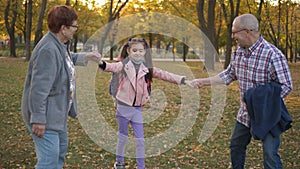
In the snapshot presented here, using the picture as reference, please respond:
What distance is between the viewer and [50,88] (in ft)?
11.6

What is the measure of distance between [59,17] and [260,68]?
2.16 metres

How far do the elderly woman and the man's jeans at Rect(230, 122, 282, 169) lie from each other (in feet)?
6.75

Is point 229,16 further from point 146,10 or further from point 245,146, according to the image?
point 245,146

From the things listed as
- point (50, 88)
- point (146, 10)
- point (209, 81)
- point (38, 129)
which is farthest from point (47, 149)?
point (146, 10)

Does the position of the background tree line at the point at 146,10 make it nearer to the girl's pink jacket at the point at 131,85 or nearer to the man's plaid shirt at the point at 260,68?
the girl's pink jacket at the point at 131,85

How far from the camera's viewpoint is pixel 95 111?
10.4 m

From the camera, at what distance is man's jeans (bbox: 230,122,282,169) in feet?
14.2

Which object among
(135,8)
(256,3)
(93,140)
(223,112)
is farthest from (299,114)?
(135,8)

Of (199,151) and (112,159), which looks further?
(199,151)

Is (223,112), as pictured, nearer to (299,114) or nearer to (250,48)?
(299,114)

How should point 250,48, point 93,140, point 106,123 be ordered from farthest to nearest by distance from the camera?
point 106,123 < point 93,140 < point 250,48

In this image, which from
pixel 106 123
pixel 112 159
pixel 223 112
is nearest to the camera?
pixel 112 159

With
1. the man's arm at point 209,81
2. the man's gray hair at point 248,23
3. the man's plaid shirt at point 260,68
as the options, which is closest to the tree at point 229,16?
the man's arm at point 209,81

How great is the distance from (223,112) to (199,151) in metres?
4.15
